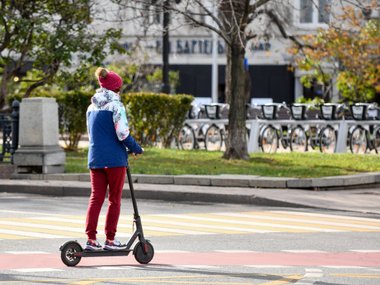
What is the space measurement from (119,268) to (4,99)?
18.3 metres

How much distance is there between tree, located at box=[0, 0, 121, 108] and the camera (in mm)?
28141

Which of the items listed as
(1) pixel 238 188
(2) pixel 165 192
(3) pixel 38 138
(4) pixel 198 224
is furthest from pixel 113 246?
(3) pixel 38 138

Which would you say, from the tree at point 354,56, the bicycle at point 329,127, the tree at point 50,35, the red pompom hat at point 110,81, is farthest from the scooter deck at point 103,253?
the tree at point 354,56

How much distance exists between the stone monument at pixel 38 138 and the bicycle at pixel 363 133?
9.77 meters

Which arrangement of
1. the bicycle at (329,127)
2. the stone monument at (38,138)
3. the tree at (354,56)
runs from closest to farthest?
the stone monument at (38,138), the bicycle at (329,127), the tree at (354,56)

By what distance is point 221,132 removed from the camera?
33750 mm

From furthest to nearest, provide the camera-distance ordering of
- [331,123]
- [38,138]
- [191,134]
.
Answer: [191,134]
[331,123]
[38,138]

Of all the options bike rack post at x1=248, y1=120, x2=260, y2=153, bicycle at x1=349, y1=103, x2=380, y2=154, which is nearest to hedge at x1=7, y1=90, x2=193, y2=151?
bike rack post at x1=248, y1=120, x2=260, y2=153

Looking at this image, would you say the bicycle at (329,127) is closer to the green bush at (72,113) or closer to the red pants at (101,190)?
the green bush at (72,113)

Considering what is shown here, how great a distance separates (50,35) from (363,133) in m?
8.00

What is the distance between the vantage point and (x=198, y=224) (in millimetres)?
16297

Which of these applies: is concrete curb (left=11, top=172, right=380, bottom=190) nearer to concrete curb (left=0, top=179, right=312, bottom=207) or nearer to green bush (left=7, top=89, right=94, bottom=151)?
concrete curb (left=0, top=179, right=312, bottom=207)

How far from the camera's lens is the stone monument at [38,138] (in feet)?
75.5

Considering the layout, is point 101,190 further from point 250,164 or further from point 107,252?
point 250,164
